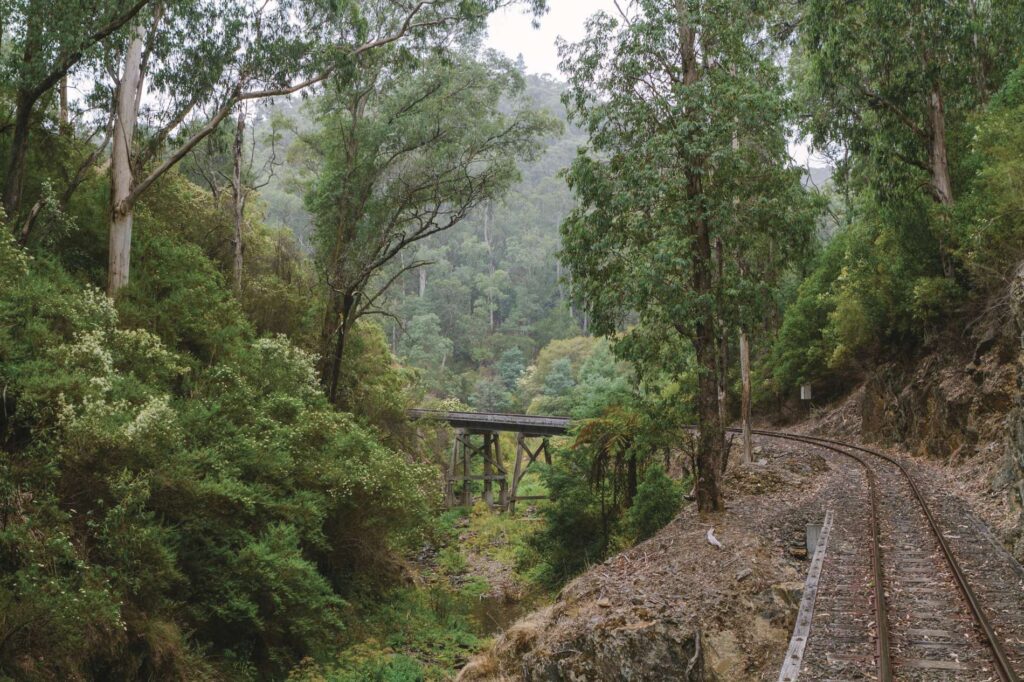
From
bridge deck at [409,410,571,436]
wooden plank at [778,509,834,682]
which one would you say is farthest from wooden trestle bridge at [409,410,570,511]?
wooden plank at [778,509,834,682]

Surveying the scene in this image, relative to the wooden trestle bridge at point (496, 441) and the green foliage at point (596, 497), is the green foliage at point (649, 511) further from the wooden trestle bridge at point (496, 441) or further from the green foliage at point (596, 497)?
the wooden trestle bridge at point (496, 441)

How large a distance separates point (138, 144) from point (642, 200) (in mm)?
11364

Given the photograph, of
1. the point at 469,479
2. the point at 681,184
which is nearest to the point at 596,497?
the point at 681,184

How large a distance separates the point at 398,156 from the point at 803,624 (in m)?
17.0

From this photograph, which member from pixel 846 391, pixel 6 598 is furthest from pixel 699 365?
pixel 846 391

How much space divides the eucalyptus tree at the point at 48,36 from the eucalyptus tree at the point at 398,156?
801 cm

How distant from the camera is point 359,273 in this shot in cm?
1923

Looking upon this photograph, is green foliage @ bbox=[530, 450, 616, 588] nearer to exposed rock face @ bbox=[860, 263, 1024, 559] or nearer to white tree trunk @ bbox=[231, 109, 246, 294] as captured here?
exposed rock face @ bbox=[860, 263, 1024, 559]

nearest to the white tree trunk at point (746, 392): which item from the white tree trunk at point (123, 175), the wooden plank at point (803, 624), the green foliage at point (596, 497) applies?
the green foliage at point (596, 497)

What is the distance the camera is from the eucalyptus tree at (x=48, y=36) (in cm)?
1081

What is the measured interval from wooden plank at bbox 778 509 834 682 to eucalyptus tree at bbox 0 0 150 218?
499 inches

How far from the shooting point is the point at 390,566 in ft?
53.7

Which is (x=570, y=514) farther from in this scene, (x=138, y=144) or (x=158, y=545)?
(x=138, y=144)

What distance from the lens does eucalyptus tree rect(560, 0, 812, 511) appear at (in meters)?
11.8
